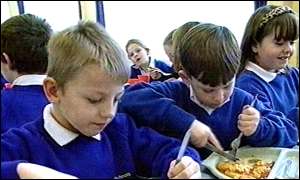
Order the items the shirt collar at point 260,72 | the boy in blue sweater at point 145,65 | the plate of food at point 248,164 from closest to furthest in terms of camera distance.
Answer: the plate of food at point 248,164 < the boy in blue sweater at point 145,65 < the shirt collar at point 260,72

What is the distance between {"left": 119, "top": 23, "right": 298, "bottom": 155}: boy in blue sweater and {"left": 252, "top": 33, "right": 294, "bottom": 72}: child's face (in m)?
0.18

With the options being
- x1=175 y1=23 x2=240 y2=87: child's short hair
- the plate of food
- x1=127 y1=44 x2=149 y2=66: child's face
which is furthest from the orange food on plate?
x1=127 y1=44 x2=149 y2=66: child's face

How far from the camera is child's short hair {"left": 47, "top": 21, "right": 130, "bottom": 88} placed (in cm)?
60

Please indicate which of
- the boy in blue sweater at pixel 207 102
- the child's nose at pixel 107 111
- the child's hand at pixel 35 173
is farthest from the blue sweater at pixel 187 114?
the child's hand at pixel 35 173

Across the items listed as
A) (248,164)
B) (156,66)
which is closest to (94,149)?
(248,164)

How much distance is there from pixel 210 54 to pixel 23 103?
418mm

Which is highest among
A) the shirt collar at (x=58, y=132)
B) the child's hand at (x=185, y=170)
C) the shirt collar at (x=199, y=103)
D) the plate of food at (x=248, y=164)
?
the shirt collar at (x=199, y=103)

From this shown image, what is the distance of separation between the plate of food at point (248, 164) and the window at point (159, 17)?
0.78 feet

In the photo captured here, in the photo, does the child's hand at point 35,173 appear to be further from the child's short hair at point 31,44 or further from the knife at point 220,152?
the child's short hair at point 31,44

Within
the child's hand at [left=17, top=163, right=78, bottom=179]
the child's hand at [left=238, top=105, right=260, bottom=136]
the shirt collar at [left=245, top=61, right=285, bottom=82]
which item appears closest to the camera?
the child's hand at [left=17, top=163, right=78, bottom=179]

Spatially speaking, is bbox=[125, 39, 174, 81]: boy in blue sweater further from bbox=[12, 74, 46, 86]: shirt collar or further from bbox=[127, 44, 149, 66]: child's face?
bbox=[12, 74, 46, 86]: shirt collar

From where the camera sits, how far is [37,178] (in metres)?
0.51

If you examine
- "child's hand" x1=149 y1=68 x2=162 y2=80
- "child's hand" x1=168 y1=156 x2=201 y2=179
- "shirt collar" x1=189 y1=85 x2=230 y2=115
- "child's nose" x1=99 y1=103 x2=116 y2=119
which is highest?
"child's nose" x1=99 y1=103 x2=116 y2=119

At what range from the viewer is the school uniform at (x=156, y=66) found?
81 cm
